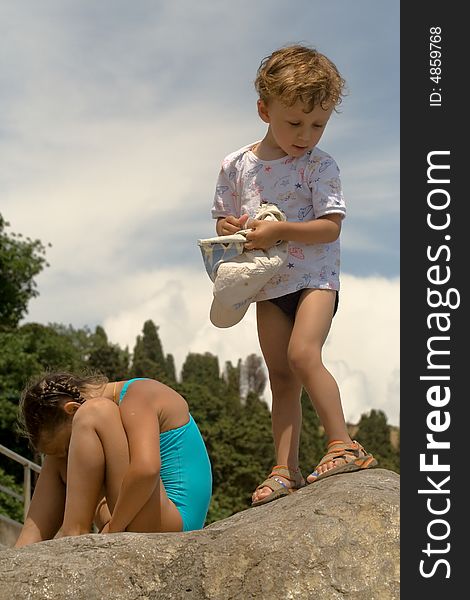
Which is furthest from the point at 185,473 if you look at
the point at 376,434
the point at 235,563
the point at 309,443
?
the point at 376,434

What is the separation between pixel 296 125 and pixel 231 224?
566 mm

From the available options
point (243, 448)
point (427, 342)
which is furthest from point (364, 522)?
point (243, 448)

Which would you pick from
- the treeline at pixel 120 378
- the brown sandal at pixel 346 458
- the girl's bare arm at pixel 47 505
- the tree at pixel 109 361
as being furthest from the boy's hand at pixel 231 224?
the tree at pixel 109 361

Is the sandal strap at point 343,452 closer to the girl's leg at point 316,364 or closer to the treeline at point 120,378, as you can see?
the girl's leg at point 316,364

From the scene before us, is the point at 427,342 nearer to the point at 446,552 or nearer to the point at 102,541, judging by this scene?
the point at 446,552

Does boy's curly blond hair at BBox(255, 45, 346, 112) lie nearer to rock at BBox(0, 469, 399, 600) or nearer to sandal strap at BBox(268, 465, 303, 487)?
sandal strap at BBox(268, 465, 303, 487)

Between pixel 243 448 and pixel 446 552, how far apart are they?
2961 cm

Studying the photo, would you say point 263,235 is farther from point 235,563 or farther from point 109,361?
point 109,361

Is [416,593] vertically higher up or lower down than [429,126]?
lower down

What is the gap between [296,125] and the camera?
16.5 feet

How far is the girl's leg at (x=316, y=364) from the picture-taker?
495cm

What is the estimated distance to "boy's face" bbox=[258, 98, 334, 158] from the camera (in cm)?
500

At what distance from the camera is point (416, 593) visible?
386cm

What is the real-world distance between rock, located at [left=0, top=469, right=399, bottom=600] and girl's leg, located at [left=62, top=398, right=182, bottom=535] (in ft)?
1.45
